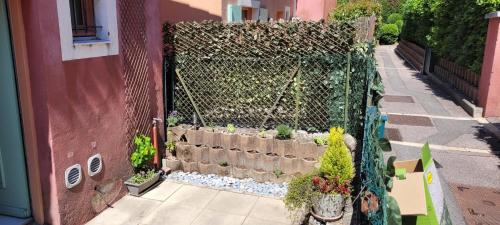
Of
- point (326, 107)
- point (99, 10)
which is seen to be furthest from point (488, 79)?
point (99, 10)

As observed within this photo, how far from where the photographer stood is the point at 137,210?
207 inches

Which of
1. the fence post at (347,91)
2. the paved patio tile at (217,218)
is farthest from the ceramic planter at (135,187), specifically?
the fence post at (347,91)

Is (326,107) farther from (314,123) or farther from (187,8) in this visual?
(187,8)

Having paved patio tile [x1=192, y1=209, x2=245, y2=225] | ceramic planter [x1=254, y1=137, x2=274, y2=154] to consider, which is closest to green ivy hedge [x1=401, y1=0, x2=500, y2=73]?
ceramic planter [x1=254, y1=137, x2=274, y2=154]

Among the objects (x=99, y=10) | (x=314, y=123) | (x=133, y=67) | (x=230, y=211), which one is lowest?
(x=230, y=211)

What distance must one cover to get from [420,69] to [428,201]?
17083mm

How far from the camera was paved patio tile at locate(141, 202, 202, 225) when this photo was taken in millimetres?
4984

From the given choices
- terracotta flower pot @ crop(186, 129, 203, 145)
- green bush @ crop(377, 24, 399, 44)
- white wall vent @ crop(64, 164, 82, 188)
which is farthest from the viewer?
green bush @ crop(377, 24, 399, 44)

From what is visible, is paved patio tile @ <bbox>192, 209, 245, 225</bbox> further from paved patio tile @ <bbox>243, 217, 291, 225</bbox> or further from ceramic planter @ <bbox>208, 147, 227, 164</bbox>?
ceramic planter @ <bbox>208, 147, 227, 164</bbox>

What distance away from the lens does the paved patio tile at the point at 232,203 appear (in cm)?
531

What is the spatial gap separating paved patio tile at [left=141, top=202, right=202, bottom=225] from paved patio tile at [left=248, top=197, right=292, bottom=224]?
0.78 metres

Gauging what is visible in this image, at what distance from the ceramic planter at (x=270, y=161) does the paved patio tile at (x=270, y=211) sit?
2.11 ft

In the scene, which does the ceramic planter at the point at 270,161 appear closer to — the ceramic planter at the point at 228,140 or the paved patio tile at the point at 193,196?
the ceramic planter at the point at 228,140

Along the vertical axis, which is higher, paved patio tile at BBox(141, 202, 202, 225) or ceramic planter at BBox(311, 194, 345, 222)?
ceramic planter at BBox(311, 194, 345, 222)
